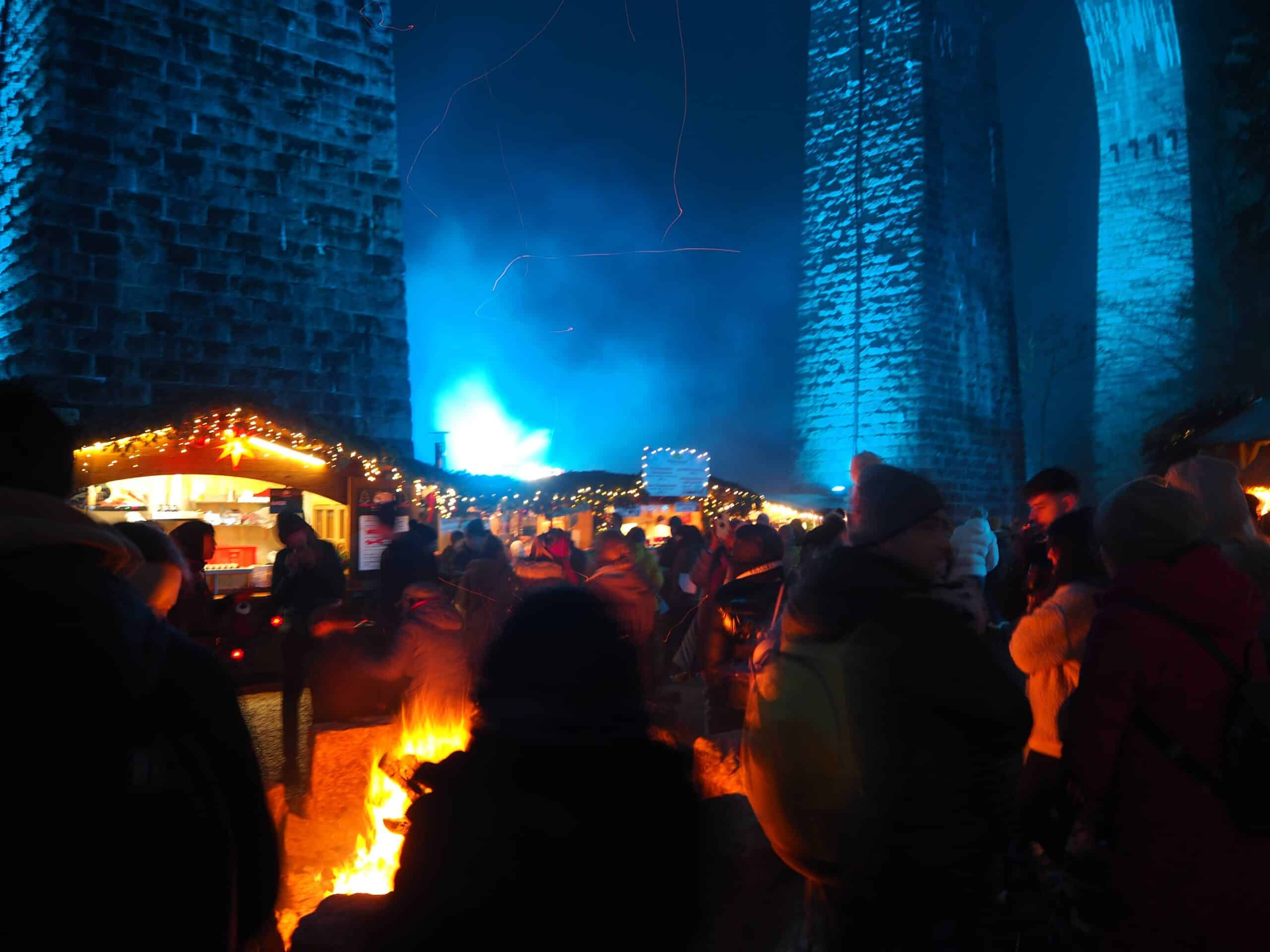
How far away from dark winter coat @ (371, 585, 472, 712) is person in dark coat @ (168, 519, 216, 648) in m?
1.20

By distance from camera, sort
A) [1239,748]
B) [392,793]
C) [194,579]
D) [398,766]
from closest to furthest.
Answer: [1239,748]
[398,766]
[392,793]
[194,579]

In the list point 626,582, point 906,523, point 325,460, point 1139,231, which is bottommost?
point 626,582

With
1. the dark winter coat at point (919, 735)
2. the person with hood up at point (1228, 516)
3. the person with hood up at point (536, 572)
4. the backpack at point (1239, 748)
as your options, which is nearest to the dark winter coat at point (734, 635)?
the person with hood up at point (536, 572)

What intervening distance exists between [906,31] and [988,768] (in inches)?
723

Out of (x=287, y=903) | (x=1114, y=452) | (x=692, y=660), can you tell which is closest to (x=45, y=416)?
(x=287, y=903)

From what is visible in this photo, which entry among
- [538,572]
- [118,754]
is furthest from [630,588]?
[118,754]

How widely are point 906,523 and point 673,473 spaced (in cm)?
892

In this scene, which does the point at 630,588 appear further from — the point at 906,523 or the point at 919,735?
the point at 919,735

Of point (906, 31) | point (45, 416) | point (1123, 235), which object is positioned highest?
point (906, 31)

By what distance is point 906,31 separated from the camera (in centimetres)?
1675

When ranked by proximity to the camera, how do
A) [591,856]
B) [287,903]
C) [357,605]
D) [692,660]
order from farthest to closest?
[357,605]
[692,660]
[287,903]
[591,856]

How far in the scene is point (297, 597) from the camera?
5.46 meters

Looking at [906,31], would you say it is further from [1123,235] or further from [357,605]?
[357,605]

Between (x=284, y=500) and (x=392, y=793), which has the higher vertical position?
(x=284, y=500)
